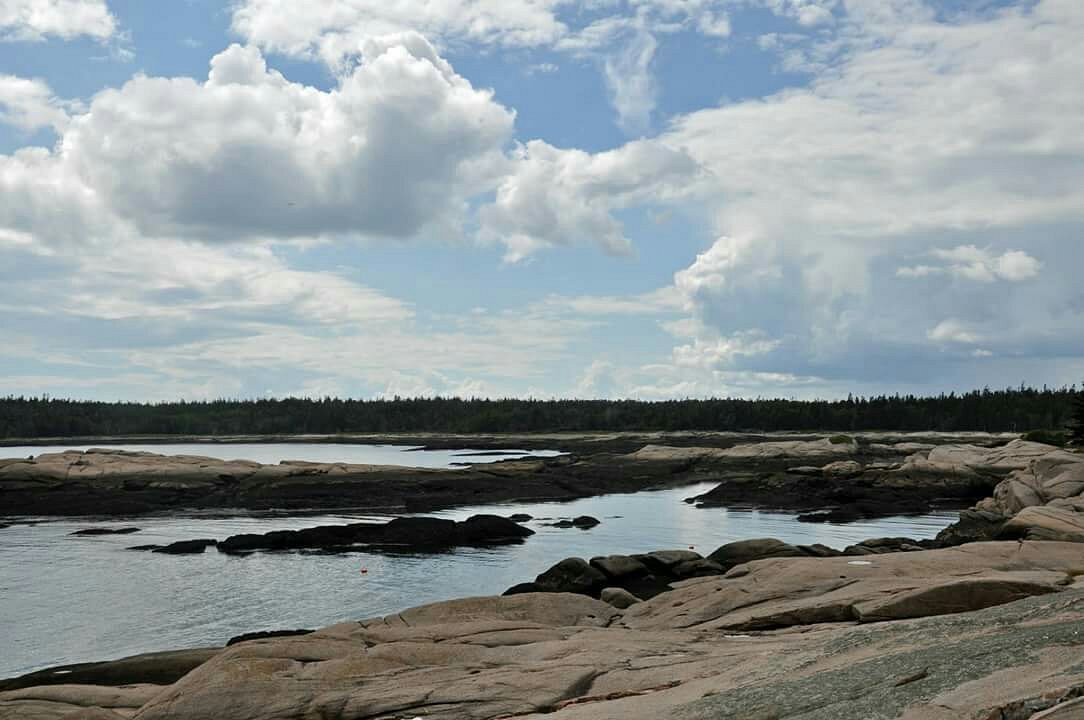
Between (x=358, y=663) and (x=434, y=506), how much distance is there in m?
46.1

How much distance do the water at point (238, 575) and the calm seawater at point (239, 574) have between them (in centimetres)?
7

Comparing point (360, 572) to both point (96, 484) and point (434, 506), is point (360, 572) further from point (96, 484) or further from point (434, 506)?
point (96, 484)

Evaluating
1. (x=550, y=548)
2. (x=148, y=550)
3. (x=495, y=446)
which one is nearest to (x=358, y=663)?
(x=550, y=548)

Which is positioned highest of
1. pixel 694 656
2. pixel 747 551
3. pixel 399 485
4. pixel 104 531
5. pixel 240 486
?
pixel 694 656

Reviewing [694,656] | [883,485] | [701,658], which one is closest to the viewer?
[701,658]

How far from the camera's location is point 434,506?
207 feet

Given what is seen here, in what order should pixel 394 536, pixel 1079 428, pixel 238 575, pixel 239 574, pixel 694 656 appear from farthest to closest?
1. pixel 1079 428
2. pixel 394 536
3. pixel 239 574
4. pixel 238 575
5. pixel 694 656

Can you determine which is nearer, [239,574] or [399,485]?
[239,574]

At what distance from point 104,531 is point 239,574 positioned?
17.5 meters

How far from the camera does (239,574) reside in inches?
1537

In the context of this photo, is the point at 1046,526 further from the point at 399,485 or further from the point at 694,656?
the point at 399,485

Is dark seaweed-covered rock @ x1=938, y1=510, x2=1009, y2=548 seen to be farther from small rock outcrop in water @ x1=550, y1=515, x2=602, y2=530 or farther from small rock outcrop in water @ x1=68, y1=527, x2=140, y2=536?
small rock outcrop in water @ x1=68, y1=527, x2=140, y2=536

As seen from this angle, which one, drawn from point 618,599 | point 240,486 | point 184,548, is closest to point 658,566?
point 618,599

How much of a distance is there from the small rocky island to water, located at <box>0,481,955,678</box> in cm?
510
